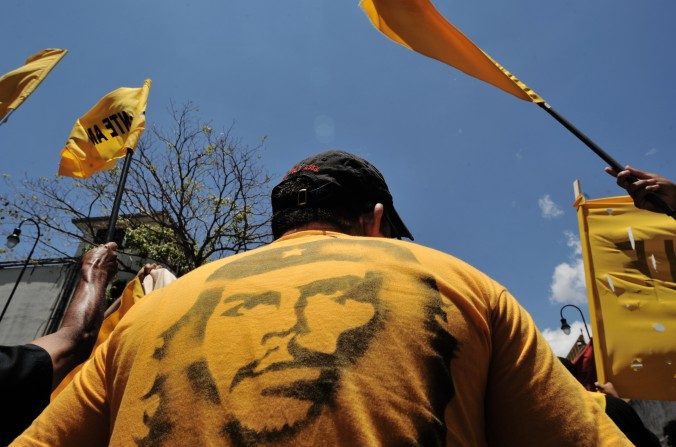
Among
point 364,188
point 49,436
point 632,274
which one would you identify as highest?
point 632,274

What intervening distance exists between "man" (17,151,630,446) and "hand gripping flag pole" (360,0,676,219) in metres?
2.29

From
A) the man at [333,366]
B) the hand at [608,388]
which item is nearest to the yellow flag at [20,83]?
the man at [333,366]

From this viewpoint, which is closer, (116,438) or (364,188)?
(116,438)

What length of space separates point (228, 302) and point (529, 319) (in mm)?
785

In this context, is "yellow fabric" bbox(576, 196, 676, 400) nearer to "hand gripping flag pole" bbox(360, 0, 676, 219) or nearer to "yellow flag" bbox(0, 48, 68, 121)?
"hand gripping flag pole" bbox(360, 0, 676, 219)

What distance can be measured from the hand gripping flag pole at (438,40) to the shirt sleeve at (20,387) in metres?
2.82

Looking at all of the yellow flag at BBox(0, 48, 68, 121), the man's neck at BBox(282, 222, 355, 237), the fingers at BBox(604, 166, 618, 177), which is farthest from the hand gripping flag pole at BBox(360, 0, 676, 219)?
the yellow flag at BBox(0, 48, 68, 121)

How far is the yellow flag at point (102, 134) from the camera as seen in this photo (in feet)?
17.8

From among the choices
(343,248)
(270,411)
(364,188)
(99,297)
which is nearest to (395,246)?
(343,248)

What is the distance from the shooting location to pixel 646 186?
3.05 meters

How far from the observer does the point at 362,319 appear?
109 cm

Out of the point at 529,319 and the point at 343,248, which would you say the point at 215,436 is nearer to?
the point at 343,248

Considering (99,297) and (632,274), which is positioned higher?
(632,274)

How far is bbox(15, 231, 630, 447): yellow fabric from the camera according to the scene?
98cm
